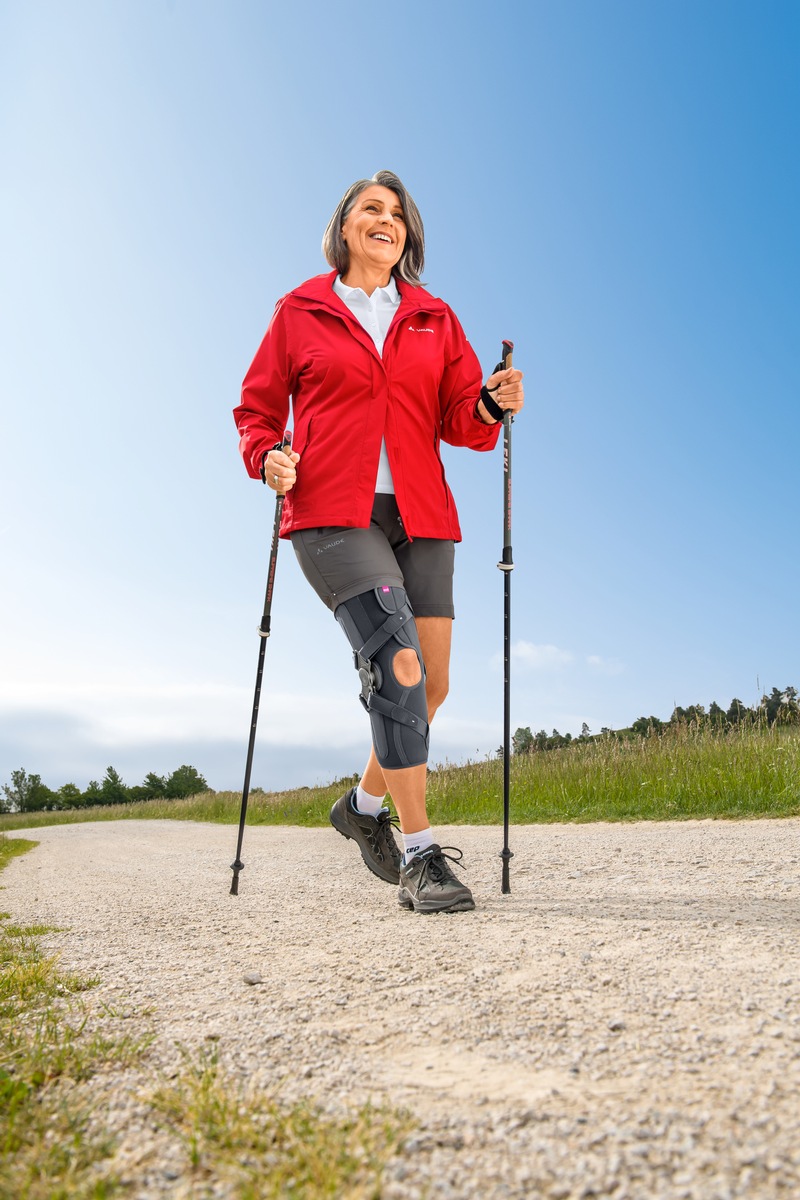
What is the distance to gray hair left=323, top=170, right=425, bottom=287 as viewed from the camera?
4.56 metres

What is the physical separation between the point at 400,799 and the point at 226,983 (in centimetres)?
135

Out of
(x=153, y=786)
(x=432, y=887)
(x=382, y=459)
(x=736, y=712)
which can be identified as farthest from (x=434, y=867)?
(x=153, y=786)

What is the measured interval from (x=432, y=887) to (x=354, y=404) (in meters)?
2.38

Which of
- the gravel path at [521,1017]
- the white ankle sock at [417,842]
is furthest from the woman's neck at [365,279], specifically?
the gravel path at [521,1017]

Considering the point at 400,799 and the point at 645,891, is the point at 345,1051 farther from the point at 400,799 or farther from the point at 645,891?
the point at 645,891

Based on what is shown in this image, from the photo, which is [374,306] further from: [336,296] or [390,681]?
[390,681]

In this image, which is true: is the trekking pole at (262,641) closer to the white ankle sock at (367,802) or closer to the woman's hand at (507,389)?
Result: the white ankle sock at (367,802)

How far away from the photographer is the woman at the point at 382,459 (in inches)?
152

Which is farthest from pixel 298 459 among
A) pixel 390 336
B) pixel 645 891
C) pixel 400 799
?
pixel 645 891

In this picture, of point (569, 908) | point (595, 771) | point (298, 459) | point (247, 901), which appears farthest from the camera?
point (595, 771)

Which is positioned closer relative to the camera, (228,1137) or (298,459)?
(228,1137)

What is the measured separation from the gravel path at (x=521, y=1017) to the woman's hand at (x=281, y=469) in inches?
83.0

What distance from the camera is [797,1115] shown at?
1.58 meters

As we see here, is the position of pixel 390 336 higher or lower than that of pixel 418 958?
higher
